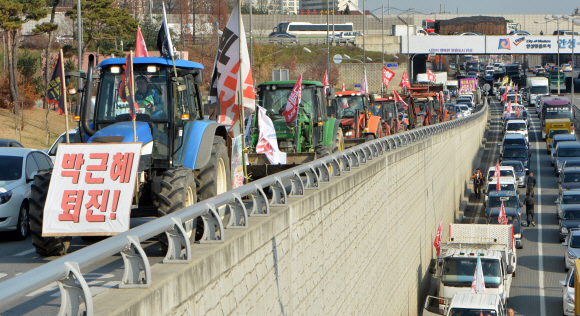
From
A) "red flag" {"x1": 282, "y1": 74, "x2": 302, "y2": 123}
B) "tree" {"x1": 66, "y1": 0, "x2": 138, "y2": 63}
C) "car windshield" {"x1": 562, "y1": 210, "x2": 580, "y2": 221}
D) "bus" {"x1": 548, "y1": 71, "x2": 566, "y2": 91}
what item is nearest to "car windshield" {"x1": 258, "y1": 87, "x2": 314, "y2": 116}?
"red flag" {"x1": 282, "y1": 74, "x2": 302, "y2": 123}

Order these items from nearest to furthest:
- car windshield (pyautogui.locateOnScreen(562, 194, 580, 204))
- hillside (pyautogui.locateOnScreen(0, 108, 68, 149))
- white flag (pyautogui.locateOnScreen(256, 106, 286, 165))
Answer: white flag (pyautogui.locateOnScreen(256, 106, 286, 165)) → car windshield (pyautogui.locateOnScreen(562, 194, 580, 204)) → hillside (pyautogui.locateOnScreen(0, 108, 68, 149))

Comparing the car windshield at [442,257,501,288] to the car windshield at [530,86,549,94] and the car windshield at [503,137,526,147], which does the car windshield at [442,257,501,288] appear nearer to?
the car windshield at [503,137,526,147]

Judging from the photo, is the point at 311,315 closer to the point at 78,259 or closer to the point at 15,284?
the point at 78,259

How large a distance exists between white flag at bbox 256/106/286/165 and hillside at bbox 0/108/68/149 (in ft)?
61.1

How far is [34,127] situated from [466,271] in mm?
22684

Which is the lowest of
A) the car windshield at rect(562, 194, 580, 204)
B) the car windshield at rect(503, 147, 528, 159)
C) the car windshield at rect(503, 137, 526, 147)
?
the car windshield at rect(562, 194, 580, 204)

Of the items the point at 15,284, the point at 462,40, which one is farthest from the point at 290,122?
the point at 462,40

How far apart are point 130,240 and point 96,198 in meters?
2.87

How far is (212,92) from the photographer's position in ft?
49.9

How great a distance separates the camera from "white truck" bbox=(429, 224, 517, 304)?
21312mm

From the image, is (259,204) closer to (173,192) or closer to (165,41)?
(173,192)

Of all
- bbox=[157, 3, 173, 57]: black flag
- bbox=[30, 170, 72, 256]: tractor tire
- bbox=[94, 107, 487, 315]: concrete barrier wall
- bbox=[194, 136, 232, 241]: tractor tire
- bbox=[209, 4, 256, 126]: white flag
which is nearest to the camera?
bbox=[94, 107, 487, 315]: concrete barrier wall

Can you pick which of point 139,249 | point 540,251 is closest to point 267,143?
point 139,249

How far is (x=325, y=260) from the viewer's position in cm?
1098
